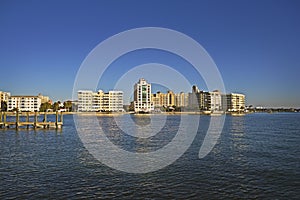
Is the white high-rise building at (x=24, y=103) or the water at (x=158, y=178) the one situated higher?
the white high-rise building at (x=24, y=103)

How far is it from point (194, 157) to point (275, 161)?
709 cm

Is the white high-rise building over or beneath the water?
over

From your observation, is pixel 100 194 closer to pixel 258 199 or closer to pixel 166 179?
pixel 166 179

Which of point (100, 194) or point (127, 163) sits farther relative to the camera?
point (127, 163)

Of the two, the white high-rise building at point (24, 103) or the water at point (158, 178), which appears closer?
the water at point (158, 178)

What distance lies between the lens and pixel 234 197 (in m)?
15.6

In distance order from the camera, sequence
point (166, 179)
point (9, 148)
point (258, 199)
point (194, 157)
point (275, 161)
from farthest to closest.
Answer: point (9, 148) < point (194, 157) < point (275, 161) < point (166, 179) < point (258, 199)

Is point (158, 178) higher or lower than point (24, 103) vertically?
lower

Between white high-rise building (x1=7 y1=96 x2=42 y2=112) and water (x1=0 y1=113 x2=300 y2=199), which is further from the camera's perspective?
white high-rise building (x1=7 y1=96 x2=42 y2=112)

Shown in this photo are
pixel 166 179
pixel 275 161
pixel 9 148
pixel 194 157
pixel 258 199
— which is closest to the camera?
pixel 258 199

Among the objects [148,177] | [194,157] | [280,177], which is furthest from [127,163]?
[280,177]

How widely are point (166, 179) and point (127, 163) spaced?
20.0ft

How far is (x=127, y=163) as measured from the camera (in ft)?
80.1

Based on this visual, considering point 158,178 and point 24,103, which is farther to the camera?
point 24,103
